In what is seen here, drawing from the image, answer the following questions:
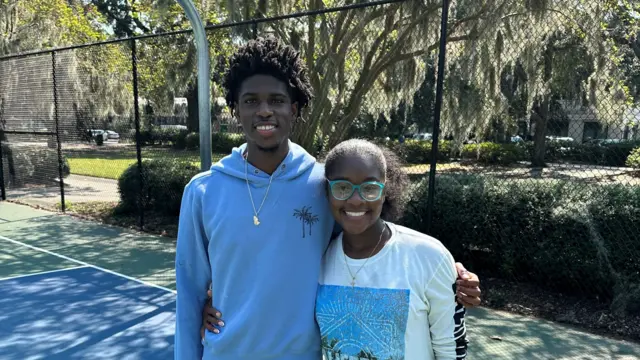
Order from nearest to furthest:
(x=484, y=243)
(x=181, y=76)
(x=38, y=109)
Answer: (x=484, y=243) → (x=38, y=109) → (x=181, y=76)

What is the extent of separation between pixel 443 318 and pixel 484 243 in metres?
3.51

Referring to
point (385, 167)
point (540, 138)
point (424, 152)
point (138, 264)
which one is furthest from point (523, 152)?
point (385, 167)

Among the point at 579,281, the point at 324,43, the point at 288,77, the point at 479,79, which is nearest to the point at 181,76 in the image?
the point at 324,43

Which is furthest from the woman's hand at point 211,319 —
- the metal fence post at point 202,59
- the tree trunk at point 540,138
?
the tree trunk at point 540,138

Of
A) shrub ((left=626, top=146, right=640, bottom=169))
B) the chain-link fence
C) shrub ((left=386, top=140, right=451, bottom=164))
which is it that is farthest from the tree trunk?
shrub ((left=386, top=140, right=451, bottom=164))

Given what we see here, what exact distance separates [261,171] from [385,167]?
16.4 inches

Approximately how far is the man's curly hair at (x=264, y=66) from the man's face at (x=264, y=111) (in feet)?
0.09

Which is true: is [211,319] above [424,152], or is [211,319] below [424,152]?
above

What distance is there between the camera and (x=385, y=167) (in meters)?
1.50

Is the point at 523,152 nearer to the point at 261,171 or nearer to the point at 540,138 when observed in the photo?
the point at 540,138

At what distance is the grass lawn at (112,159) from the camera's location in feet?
40.6

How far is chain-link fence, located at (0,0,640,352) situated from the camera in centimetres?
412

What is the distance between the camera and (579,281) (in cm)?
415

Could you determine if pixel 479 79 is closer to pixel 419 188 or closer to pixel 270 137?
pixel 419 188
